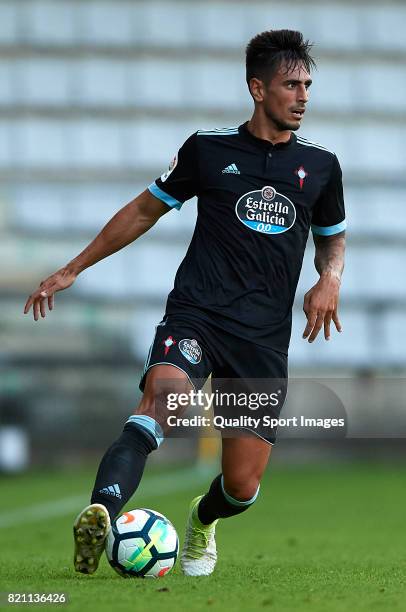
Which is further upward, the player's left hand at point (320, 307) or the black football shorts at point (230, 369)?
the player's left hand at point (320, 307)

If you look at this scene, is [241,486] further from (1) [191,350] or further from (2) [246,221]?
(2) [246,221]

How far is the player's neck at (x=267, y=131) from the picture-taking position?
18.2 feet

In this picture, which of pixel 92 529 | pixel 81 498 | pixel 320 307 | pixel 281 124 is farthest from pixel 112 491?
pixel 81 498

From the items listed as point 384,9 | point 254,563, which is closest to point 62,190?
point 384,9

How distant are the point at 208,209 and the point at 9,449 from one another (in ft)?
63.0

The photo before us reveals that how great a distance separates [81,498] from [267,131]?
1140 cm

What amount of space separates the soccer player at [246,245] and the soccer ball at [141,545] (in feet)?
1.43

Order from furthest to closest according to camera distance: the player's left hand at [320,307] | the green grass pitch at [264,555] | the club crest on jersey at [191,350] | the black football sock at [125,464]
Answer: the player's left hand at [320,307], the club crest on jersey at [191,350], the black football sock at [125,464], the green grass pitch at [264,555]

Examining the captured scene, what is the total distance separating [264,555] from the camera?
7.38m

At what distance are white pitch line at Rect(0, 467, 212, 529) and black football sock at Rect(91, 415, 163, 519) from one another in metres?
7.01

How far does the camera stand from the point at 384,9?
32.4m

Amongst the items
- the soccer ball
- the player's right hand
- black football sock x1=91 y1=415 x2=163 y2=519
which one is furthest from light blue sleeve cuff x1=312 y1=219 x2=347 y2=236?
the soccer ball

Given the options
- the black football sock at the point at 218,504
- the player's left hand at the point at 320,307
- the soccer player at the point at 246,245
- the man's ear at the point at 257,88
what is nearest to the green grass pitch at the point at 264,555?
the black football sock at the point at 218,504

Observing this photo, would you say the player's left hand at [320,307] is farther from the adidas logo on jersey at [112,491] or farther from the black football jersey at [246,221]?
the adidas logo on jersey at [112,491]
